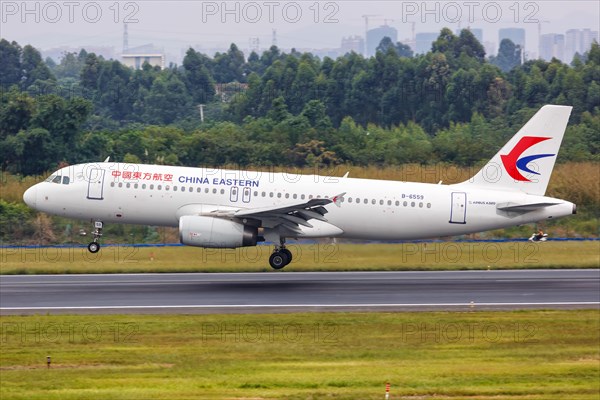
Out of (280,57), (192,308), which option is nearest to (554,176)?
(192,308)

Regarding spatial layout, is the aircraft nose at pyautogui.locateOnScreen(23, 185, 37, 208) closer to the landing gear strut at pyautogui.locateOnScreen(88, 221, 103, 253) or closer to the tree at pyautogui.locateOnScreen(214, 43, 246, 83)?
the landing gear strut at pyautogui.locateOnScreen(88, 221, 103, 253)

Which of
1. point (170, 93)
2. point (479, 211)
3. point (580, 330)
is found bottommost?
point (580, 330)

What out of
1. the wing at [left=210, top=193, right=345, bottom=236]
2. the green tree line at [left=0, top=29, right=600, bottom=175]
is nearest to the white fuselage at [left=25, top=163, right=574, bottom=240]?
the wing at [left=210, top=193, right=345, bottom=236]

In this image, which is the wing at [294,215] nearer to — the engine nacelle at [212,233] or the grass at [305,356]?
the engine nacelle at [212,233]

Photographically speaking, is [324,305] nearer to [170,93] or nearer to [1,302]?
[1,302]

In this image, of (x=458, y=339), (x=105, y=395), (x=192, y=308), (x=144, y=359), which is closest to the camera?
(x=105, y=395)

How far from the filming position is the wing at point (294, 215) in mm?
36875

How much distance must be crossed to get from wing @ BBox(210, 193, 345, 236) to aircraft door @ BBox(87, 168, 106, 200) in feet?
14.9

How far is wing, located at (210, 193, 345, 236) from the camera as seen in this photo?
121 feet

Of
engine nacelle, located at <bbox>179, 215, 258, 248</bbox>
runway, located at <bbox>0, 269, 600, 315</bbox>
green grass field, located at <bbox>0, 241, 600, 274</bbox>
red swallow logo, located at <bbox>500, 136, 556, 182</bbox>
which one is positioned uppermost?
red swallow logo, located at <bbox>500, 136, 556, 182</bbox>

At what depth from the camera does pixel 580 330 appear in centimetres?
2898

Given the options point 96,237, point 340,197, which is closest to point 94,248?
point 96,237

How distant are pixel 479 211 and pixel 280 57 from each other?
114 m

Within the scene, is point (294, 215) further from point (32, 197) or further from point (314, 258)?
point (32, 197)
